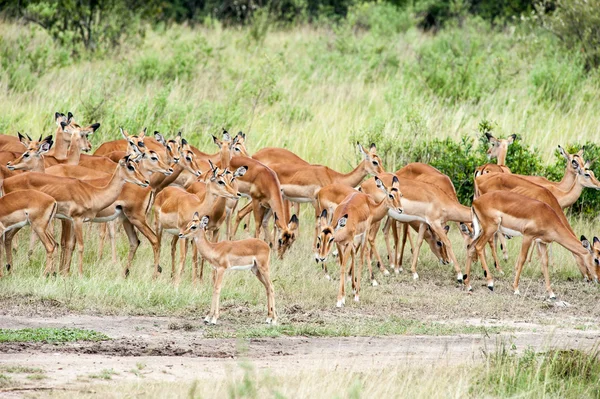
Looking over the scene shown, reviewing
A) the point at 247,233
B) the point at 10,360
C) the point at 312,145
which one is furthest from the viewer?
the point at 312,145

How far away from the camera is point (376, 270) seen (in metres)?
12.4

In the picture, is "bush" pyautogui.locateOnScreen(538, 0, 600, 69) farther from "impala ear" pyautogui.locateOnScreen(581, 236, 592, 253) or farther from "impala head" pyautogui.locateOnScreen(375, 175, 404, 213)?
"impala head" pyautogui.locateOnScreen(375, 175, 404, 213)

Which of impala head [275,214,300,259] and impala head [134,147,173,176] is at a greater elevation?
impala head [134,147,173,176]

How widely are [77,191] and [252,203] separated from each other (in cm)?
262

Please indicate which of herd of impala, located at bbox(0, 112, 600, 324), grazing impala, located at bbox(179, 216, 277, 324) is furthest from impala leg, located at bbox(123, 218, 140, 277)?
grazing impala, located at bbox(179, 216, 277, 324)

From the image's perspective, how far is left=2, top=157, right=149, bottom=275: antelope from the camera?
10539 mm

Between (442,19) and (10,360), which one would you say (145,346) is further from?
(442,19)

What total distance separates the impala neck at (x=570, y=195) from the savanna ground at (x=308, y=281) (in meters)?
0.75

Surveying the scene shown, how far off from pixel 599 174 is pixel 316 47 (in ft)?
33.1

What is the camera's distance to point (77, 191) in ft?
34.7

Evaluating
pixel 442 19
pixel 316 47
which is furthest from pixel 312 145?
pixel 442 19

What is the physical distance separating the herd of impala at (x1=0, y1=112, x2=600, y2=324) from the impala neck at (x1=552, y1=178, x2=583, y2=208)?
0.04ft

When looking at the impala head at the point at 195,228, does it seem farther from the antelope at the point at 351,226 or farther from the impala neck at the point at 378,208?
the impala neck at the point at 378,208

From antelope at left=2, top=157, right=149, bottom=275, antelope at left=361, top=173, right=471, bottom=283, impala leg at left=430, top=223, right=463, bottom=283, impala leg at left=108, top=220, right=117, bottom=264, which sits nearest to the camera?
antelope at left=2, top=157, right=149, bottom=275
